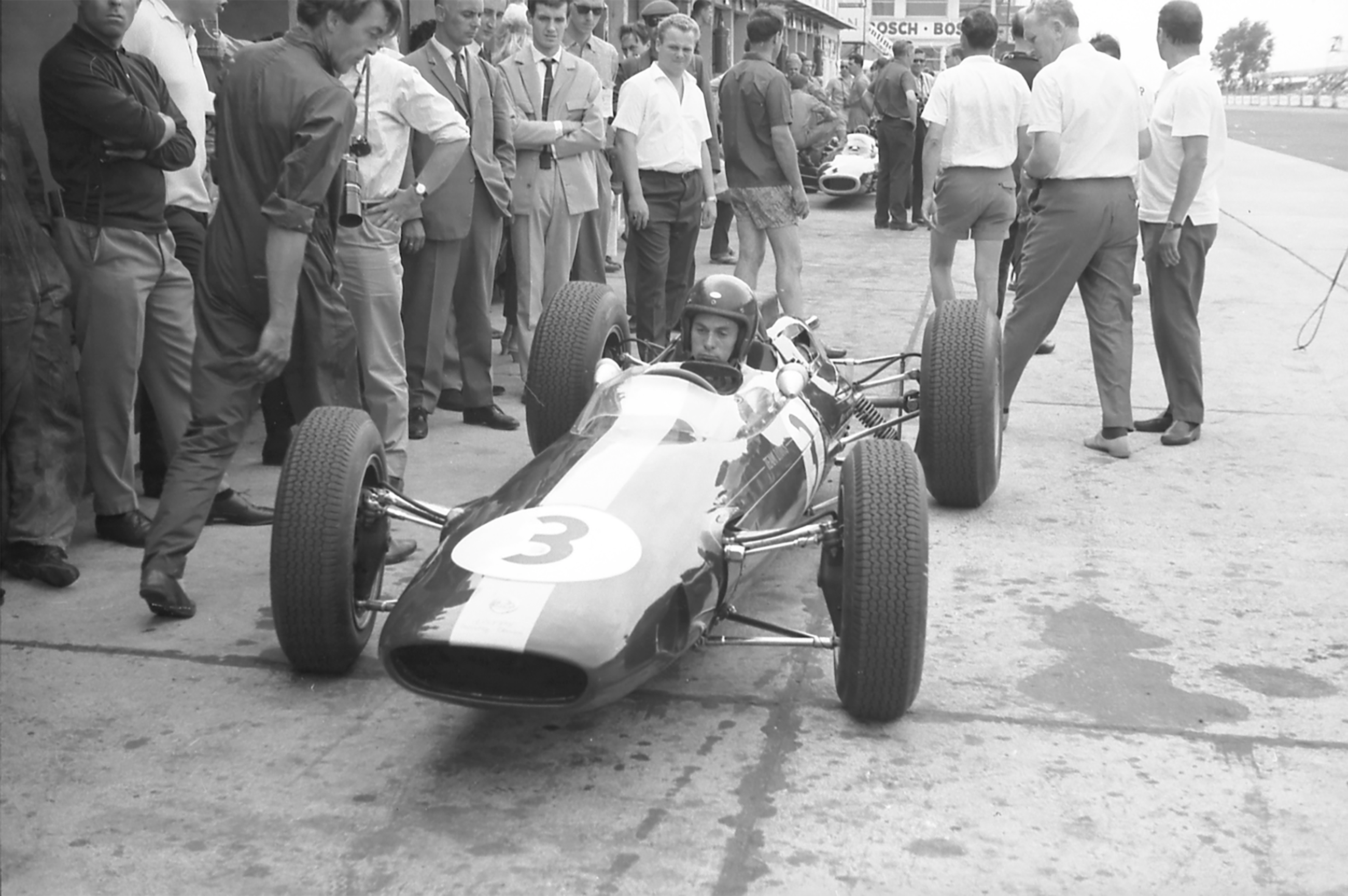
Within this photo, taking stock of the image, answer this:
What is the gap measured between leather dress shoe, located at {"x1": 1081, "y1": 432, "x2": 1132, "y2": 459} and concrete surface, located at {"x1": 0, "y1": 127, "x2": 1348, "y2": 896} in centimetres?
96

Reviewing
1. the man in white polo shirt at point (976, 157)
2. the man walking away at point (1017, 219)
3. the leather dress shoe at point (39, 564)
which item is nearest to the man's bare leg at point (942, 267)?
the man in white polo shirt at point (976, 157)

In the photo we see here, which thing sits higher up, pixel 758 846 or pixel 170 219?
pixel 170 219

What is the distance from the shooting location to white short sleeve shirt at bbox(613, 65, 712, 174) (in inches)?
340

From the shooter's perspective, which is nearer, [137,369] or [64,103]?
[64,103]

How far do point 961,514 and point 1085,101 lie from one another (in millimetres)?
2173

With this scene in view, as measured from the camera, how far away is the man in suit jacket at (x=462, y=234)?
23.2 feet

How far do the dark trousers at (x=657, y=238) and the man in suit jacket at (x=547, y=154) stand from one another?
0.43 metres

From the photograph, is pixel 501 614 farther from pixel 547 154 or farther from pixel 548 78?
pixel 548 78

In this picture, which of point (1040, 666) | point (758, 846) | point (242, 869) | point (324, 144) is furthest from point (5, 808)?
point (1040, 666)

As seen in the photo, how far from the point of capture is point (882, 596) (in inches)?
158

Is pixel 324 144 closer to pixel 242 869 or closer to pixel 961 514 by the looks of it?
pixel 242 869

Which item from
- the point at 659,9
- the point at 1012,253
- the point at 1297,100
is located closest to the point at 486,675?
the point at 1012,253

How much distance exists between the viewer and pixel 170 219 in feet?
20.3

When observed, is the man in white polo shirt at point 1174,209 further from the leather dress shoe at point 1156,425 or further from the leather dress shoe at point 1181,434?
the leather dress shoe at point 1156,425
